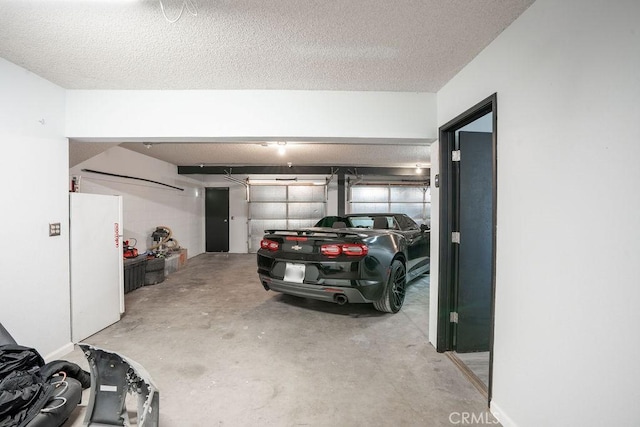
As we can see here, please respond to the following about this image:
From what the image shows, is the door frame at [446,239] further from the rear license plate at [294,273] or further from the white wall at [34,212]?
the white wall at [34,212]

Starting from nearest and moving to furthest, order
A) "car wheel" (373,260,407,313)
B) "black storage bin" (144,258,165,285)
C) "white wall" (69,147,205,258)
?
1. "car wheel" (373,260,407,313)
2. "white wall" (69,147,205,258)
3. "black storage bin" (144,258,165,285)

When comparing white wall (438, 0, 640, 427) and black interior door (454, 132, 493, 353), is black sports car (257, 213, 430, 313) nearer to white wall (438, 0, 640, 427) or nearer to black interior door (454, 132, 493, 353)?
black interior door (454, 132, 493, 353)

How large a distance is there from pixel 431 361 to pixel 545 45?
8.28ft

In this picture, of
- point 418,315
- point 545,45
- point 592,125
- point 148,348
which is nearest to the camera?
point 592,125

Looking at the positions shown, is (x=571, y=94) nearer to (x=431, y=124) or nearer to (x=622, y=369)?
(x=622, y=369)

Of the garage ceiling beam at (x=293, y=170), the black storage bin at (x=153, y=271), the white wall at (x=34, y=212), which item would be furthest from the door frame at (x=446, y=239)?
the garage ceiling beam at (x=293, y=170)

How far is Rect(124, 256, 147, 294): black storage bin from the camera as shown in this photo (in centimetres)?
416

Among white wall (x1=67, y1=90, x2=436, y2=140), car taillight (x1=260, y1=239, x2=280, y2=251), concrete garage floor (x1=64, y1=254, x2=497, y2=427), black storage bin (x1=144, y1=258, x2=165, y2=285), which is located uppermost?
white wall (x1=67, y1=90, x2=436, y2=140)

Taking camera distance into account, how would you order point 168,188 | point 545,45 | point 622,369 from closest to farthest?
1. point 622,369
2. point 545,45
3. point 168,188

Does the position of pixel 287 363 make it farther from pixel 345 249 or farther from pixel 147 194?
pixel 147 194

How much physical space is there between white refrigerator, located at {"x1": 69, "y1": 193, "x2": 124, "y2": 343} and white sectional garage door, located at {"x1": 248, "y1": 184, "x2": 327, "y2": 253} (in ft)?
16.7

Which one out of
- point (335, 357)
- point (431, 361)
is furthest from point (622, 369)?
point (335, 357)

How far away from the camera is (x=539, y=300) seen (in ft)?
4.53

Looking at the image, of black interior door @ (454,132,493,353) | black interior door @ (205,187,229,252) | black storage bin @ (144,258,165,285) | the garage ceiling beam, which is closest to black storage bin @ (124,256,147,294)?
black storage bin @ (144,258,165,285)
